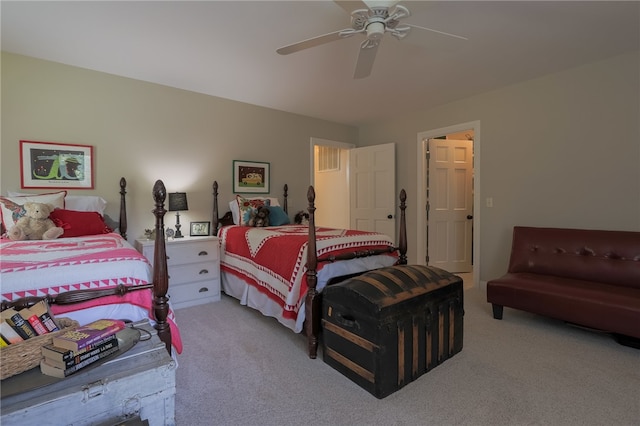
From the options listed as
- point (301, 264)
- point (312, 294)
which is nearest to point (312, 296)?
point (312, 294)

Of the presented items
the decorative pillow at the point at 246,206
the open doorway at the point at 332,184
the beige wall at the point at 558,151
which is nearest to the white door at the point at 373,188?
the open doorway at the point at 332,184

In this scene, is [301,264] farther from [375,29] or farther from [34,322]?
[375,29]

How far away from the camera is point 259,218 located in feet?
12.2

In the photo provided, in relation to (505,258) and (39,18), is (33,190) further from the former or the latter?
(505,258)

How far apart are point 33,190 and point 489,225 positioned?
501cm

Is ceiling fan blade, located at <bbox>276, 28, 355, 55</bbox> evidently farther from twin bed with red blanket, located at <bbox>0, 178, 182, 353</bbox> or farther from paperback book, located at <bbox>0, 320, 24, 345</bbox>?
paperback book, located at <bbox>0, 320, 24, 345</bbox>

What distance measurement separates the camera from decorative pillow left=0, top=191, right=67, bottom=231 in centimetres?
240

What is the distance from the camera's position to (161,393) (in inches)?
47.3

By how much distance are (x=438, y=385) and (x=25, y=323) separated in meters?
2.10

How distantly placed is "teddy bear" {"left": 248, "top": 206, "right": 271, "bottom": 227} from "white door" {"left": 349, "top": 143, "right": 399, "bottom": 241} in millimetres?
1939

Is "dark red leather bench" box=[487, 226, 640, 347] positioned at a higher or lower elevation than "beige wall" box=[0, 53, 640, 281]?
lower

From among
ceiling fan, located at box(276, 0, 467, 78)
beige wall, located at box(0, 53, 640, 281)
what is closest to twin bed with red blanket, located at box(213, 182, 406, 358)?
ceiling fan, located at box(276, 0, 467, 78)

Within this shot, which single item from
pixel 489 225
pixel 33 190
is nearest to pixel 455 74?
pixel 489 225

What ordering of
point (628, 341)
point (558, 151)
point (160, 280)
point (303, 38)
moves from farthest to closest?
point (558, 151) < point (303, 38) < point (628, 341) < point (160, 280)
